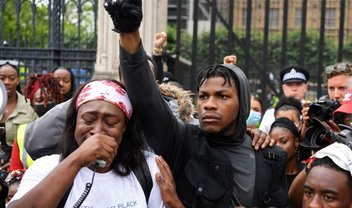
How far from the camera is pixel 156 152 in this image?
307 centimetres

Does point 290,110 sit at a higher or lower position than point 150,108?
lower

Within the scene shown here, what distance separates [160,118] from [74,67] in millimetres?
7133

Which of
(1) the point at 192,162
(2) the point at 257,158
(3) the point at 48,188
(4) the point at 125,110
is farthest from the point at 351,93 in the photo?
(3) the point at 48,188

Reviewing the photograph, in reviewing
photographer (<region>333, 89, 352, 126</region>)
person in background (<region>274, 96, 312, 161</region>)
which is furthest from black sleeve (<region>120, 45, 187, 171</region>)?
person in background (<region>274, 96, 312, 161</region>)

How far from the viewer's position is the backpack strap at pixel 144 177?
2.88m

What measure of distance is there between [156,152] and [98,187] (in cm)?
38

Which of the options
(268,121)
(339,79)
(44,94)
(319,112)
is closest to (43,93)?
(44,94)

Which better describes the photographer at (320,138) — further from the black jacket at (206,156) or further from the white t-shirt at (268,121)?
the white t-shirt at (268,121)

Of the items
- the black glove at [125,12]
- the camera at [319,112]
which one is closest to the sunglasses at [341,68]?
the camera at [319,112]

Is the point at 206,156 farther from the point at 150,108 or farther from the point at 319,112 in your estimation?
the point at 319,112

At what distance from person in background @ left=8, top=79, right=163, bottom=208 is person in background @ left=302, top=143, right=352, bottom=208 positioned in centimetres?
60

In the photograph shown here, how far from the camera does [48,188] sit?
8.59 feet

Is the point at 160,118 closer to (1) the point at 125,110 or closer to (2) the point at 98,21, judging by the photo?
(1) the point at 125,110

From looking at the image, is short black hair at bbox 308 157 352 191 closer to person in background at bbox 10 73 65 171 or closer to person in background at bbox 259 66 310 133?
person in background at bbox 10 73 65 171
